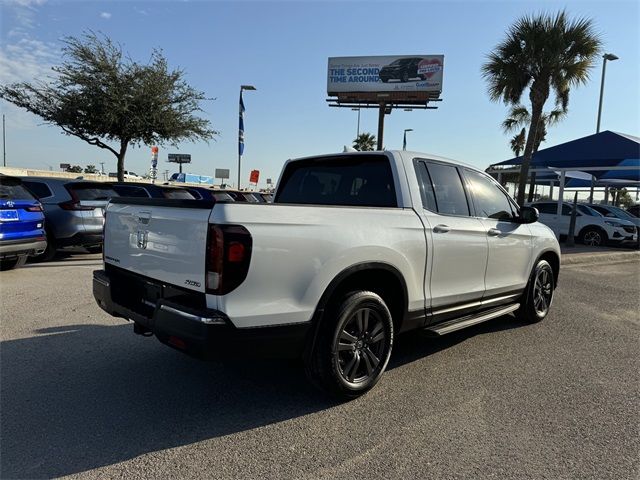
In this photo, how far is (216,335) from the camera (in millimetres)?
2703

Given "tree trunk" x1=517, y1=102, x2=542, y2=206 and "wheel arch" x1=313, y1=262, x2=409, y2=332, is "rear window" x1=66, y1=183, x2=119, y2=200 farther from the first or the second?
"tree trunk" x1=517, y1=102, x2=542, y2=206

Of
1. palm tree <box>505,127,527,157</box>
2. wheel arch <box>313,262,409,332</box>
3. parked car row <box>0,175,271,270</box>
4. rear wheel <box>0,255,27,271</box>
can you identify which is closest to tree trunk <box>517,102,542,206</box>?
parked car row <box>0,175,271,270</box>

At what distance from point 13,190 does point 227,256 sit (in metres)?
6.47

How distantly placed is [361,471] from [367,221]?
1680 mm

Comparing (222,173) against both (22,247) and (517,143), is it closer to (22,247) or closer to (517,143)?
(22,247)

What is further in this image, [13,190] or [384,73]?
[384,73]

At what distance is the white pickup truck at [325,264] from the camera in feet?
9.08

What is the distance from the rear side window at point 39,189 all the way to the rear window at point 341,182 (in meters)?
6.34

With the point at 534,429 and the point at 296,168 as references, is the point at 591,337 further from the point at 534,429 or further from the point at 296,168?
the point at 296,168

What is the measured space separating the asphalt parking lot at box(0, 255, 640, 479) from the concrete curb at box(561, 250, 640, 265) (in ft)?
24.7

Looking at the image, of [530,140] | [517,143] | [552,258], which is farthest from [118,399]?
[517,143]

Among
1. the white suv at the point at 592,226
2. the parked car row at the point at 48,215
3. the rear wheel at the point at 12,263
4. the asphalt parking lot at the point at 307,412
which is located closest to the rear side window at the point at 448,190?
the asphalt parking lot at the point at 307,412

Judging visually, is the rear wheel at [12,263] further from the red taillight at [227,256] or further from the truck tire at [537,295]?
the truck tire at [537,295]

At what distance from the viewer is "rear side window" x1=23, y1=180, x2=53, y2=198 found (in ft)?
29.1
